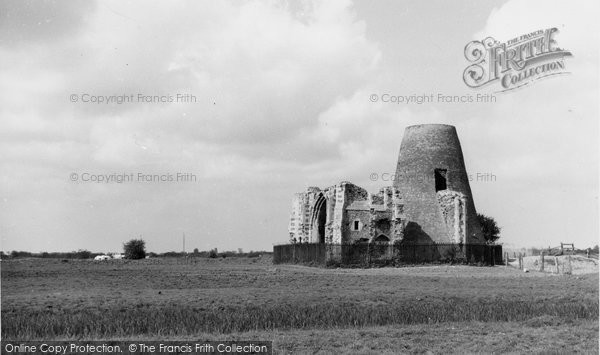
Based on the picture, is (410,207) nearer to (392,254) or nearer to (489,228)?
(392,254)

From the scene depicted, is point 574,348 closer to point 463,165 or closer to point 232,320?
point 232,320

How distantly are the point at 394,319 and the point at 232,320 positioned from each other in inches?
131

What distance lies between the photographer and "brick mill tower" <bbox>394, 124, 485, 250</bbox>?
40.5 metres

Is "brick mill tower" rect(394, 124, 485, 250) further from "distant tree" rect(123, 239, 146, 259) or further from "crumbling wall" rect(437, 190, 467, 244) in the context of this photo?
"distant tree" rect(123, 239, 146, 259)

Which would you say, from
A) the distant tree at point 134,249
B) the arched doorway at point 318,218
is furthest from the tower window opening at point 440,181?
the distant tree at point 134,249

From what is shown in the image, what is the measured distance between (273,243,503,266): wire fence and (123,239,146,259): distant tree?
2598 cm

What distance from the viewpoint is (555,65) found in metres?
20.3

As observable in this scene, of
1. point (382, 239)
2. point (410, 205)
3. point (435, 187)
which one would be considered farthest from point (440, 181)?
point (382, 239)

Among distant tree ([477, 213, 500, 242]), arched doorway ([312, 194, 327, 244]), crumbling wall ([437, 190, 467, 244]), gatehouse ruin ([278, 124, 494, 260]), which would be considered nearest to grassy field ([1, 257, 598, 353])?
gatehouse ruin ([278, 124, 494, 260])

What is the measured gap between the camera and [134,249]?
2420 inches

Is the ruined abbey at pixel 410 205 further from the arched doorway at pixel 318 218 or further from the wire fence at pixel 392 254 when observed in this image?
the wire fence at pixel 392 254

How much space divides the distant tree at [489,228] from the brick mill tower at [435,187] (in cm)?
1594

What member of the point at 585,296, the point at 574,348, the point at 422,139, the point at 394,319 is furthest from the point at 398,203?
the point at 574,348

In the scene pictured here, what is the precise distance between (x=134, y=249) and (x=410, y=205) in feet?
98.8
